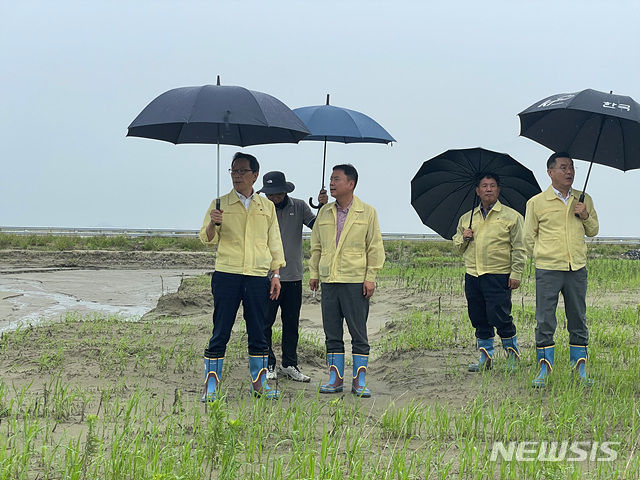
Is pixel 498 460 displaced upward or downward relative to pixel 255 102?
downward

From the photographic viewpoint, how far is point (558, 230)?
5434 mm

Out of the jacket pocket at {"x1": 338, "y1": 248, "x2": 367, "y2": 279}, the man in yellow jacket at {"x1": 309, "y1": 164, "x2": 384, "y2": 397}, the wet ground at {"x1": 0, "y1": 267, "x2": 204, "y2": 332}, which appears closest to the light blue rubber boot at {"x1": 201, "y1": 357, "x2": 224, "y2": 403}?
the man in yellow jacket at {"x1": 309, "y1": 164, "x2": 384, "y2": 397}

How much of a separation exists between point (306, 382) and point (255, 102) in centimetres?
275

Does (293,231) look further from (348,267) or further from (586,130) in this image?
(586,130)

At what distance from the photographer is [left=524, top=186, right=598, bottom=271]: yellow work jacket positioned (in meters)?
5.38

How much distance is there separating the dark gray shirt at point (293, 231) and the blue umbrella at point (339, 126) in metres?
0.16

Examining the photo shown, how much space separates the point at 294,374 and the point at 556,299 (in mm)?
2534

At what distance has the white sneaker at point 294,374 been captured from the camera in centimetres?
609

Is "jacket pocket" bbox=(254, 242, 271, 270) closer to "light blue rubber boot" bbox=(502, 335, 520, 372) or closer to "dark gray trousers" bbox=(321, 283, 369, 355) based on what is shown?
"dark gray trousers" bbox=(321, 283, 369, 355)

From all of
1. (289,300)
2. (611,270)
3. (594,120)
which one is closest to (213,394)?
(289,300)

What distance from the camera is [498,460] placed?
3670 millimetres

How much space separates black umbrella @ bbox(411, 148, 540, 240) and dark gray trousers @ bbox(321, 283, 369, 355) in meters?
1.62

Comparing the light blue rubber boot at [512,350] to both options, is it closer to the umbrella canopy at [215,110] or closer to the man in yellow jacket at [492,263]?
the man in yellow jacket at [492,263]

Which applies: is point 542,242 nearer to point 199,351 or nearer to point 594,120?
point 594,120
